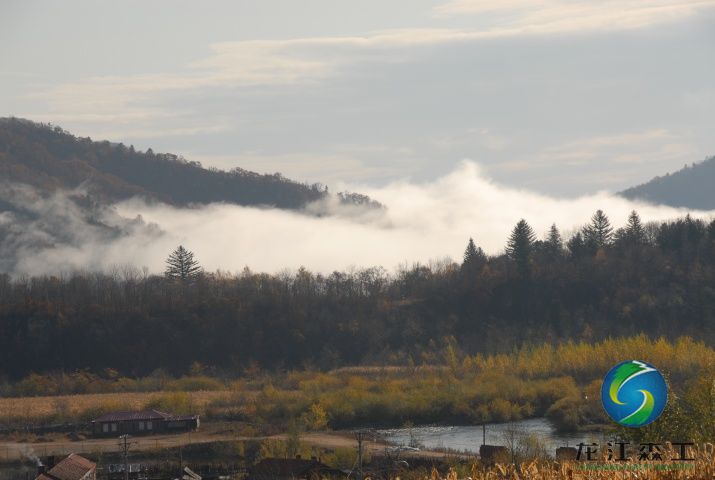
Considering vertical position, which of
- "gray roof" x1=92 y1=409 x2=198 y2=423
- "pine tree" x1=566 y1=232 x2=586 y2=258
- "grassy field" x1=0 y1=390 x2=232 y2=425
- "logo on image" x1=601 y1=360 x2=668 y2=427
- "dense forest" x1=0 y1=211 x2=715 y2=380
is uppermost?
"pine tree" x1=566 y1=232 x2=586 y2=258

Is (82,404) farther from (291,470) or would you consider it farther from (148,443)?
(291,470)

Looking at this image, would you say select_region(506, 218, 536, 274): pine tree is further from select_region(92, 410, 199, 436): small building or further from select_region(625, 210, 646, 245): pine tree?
select_region(92, 410, 199, 436): small building

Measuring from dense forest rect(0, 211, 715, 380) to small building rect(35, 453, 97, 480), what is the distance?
46.2 m

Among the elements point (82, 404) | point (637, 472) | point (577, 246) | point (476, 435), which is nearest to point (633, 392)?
point (637, 472)

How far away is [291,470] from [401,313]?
54994 mm

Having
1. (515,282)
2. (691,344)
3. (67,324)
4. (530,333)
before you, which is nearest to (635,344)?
(691,344)

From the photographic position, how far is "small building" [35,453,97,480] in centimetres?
4847

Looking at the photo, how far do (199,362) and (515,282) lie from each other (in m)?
27.8

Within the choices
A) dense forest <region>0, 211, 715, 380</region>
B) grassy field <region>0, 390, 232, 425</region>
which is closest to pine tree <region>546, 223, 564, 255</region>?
dense forest <region>0, 211, 715, 380</region>

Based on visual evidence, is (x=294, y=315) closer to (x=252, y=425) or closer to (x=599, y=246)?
(x=599, y=246)

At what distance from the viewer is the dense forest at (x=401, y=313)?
98188 mm

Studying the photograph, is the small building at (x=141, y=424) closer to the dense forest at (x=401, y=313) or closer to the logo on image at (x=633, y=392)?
the dense forest at (x=401, y=313)

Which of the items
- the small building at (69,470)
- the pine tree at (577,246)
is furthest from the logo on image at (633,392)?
the pine tree at (577,246)

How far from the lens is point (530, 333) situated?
3861 inches
